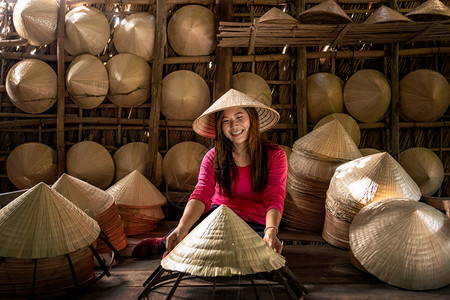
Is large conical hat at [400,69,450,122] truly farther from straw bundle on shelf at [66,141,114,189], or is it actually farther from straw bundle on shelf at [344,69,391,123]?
straw bundle on shelf at [66,141,114,189]

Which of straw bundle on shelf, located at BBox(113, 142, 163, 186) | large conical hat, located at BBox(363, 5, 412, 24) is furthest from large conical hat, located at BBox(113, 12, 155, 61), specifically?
large conical hat, located at BBox(363, 5, 412, 24)

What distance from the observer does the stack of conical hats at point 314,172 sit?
3182 mm

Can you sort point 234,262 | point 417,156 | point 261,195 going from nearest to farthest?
point 234,262 → point 261,195 → point 417,156

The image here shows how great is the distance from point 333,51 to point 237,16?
3.77 feet

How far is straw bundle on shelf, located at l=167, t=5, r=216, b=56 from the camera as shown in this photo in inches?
157

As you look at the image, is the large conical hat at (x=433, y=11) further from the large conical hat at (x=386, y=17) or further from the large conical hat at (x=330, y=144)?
the large conical hat at (x=330, y=144)

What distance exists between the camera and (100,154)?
4.05 metres

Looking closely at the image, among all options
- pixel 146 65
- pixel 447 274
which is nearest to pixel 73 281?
pixel 447 274

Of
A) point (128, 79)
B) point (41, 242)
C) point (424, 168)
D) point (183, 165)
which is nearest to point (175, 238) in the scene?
point (41, 242)

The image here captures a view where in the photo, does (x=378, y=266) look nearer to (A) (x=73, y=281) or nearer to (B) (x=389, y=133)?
(A) (x=73, y=281)

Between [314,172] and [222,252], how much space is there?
1.92 m

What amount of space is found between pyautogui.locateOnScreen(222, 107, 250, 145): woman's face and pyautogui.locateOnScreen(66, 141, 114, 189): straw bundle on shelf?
7.03 feet

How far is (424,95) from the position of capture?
395 centimetres

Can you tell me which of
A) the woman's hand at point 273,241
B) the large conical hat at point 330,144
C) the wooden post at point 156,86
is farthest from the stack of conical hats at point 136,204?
the woman's hand at point 273,241
